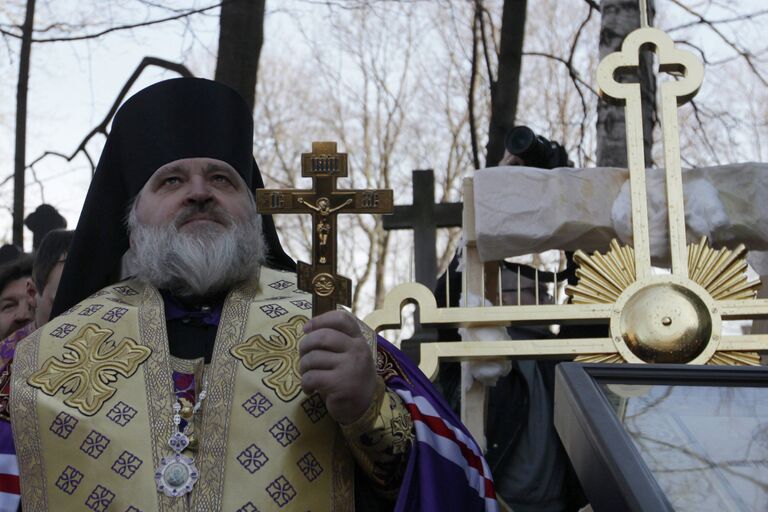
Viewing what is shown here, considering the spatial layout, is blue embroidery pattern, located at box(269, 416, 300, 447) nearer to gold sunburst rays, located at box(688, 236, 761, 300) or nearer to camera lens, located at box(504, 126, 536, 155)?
gold sunburst rays, located at box(688, 236, 761, 300)

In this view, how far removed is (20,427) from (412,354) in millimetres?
3786

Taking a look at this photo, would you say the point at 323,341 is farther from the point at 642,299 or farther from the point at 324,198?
the point at 642,299

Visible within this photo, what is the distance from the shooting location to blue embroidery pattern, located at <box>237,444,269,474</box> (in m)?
3.17

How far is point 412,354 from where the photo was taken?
22.6ft

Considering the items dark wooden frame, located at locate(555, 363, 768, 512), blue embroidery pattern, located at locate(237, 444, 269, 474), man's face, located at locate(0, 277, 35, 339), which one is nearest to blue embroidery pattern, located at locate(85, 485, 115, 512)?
blue embroidery pattern, located at locate(237, 444, 269, 474)

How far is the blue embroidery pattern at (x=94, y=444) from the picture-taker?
318 centimetres

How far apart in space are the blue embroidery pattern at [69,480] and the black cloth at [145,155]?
2.38 ft

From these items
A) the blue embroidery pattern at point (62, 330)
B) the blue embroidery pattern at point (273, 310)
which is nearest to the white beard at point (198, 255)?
the blue embroidery pattern at point (273, 310)

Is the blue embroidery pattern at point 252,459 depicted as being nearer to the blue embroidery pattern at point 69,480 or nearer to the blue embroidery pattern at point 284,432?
the blue embroidery pattern at point 284,432

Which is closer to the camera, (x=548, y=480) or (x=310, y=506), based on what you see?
(x=310, y=506)

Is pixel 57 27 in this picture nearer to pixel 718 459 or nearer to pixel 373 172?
pixel 718 459

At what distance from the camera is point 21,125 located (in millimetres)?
8609

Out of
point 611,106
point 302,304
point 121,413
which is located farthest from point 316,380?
point 611,106

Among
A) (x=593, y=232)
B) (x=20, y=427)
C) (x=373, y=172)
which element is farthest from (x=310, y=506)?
(x=373, y=172)
